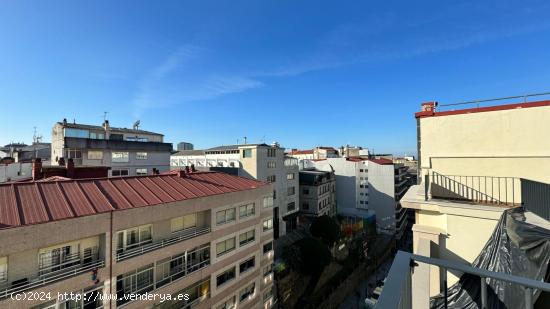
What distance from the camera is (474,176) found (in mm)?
6547

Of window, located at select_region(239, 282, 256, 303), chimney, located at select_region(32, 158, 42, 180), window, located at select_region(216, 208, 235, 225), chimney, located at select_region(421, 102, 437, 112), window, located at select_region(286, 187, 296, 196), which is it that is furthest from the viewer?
A: window, located at select_region(286, 187, 296, 196)

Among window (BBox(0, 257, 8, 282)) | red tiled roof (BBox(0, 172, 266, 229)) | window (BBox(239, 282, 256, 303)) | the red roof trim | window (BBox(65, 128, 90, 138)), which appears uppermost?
window (BBox(65, 128, 90, 138))

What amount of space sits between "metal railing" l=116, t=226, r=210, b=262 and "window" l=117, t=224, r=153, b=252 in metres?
0.20

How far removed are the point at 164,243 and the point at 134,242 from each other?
1.29 meters

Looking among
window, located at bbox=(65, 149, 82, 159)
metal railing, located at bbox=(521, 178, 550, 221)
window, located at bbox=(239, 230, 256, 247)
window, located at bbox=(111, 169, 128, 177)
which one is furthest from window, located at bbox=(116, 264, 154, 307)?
window, located at bbox=(65, 149, 82, 159)

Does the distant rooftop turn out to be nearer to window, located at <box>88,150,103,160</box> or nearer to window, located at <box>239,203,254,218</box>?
window, located at <box>88,150,103,160</box>

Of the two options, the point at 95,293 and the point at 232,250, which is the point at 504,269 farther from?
the point at 232,250

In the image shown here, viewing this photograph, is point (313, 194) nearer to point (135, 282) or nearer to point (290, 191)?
point (290, 191)

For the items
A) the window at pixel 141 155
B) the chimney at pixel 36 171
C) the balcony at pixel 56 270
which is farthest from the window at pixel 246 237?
the window at pixel 141 155

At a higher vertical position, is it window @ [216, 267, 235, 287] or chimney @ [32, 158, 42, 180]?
chimney @ [32, 158, 42, 180]

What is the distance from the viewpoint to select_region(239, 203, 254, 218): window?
16.8 metres

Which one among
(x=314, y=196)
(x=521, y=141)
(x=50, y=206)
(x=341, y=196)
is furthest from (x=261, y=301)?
(x=341, y=196)

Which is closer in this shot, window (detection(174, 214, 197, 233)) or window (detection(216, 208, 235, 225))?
window (detection(174, 214, 197, 233))

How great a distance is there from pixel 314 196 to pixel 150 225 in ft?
95.8
